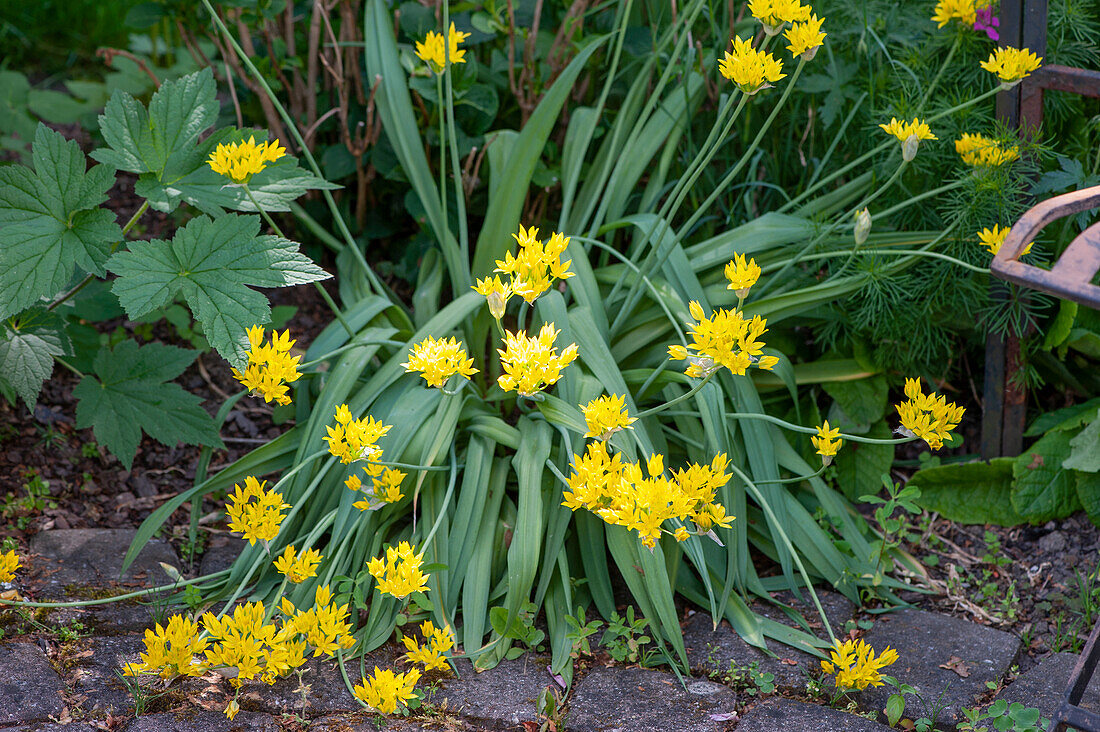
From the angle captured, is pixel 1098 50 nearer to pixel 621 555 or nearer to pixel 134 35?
pixel 621 555

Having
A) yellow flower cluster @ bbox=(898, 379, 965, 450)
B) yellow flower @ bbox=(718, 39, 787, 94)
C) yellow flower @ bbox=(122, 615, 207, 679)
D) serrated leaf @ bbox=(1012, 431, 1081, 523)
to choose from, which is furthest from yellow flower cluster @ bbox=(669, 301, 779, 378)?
serrated leaf @ bbox=(1012, 431, 1081, 523)

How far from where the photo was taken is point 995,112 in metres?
2.12

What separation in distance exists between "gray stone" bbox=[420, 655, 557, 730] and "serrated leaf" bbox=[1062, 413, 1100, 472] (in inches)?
49.5

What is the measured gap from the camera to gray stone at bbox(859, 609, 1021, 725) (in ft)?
5.51

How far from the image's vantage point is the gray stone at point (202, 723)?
4.96 feet

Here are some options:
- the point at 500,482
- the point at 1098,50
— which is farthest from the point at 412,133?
the point at 1098,50

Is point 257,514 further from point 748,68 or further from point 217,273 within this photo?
point 748,68

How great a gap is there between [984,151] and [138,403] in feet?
6.10

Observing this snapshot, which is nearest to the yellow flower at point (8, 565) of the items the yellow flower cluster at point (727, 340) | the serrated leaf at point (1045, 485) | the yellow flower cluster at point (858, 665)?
the yellow flower cluster at point (727, 340)

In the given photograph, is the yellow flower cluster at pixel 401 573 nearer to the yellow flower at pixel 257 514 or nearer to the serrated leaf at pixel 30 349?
the yellow flower at pixel 257 514

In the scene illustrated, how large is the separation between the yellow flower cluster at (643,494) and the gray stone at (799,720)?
0.35m

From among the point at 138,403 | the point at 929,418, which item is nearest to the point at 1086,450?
the point at 929,418

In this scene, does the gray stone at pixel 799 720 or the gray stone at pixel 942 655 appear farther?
the gray stone at pixel 942 655

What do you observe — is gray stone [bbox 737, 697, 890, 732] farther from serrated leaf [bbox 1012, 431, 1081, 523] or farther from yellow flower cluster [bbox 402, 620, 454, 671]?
serrated leaf [bbox 1012, 431, 1081, 523]
